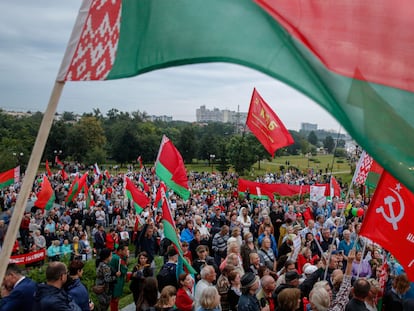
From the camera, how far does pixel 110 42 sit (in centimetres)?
344

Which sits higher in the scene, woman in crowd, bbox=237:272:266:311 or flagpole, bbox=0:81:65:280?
flagpole, bbox=0:81:65:280

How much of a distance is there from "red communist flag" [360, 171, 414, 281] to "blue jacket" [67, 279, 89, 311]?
3.64m

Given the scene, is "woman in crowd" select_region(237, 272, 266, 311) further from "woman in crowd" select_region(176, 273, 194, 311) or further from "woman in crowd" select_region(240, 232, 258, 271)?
"woman in crowd" select_region(240, 232, 258, 271)

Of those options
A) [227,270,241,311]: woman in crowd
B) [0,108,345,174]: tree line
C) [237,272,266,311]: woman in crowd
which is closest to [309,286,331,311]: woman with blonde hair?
[237,272,266,311]: woman in crowd

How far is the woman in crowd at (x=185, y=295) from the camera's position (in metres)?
5.90

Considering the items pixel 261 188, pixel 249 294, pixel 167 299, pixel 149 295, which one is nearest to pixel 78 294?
pixel 149 295

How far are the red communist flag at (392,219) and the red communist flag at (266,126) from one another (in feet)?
21.4

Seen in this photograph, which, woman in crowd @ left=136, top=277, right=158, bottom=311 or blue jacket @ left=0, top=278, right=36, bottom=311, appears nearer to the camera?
blue jacket @ left=0, top=278, right=36, bottom=311

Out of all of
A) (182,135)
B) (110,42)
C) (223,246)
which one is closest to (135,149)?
(182,135)

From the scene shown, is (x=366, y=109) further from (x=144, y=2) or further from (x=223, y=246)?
(x=223, y=246)

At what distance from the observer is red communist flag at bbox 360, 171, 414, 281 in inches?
200

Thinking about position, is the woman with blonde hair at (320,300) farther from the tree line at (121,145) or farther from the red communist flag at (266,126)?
the tree line at (121,145)

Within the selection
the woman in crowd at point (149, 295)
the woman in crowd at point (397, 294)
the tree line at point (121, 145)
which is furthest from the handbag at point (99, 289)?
the tree line at point (121, 145)

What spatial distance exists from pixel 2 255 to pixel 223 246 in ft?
25.1
